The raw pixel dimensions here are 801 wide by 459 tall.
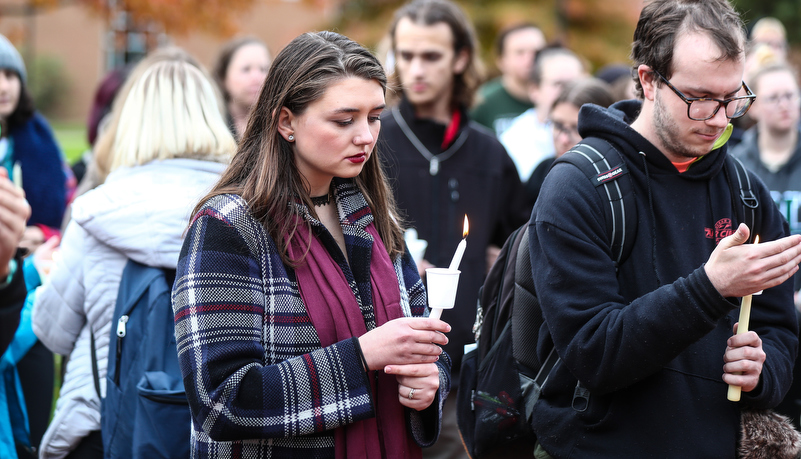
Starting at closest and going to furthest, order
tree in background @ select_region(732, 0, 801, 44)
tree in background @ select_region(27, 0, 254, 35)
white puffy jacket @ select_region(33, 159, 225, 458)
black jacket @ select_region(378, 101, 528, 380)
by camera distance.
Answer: white puffy jacket @ select_region(33, 159, 225, 458), black jacket @ select_region(378, 101, 528, 380), tree in background @ select_region(27, 0, 254, 35), tree in background @ select_region(732, 0, 801, 44)

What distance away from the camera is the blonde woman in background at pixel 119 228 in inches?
113

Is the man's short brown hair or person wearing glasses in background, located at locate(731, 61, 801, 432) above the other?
the man's short brown hair

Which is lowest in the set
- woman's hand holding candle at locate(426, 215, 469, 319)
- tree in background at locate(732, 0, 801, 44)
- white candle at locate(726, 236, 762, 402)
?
white candle at locate(726, 236, 762, 402)

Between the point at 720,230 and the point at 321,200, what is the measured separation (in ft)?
4.30

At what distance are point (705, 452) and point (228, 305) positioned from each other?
1494mm

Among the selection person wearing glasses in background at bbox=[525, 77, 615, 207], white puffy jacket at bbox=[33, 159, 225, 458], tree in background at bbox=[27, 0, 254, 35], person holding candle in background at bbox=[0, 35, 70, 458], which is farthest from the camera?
tree in background at bbox=[27, 0, 254, 35]

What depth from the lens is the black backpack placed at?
2.32 m

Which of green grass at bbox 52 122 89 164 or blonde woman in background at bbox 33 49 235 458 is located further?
green grass at bbox 52 122 89 164

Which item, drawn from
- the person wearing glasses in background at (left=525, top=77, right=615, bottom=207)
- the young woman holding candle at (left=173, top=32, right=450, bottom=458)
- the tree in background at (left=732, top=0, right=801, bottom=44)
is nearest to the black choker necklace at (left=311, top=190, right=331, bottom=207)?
the young woman holding candle at (left=173, top=32, right=450, bottom=458)

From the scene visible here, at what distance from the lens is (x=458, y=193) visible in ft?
13.3

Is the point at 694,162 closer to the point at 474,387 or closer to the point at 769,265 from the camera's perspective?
the point at 769,265

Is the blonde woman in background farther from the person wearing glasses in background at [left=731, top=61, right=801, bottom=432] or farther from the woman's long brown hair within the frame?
the person wearing glasses in background at [left=731, top=61, right=801, bottom=432]

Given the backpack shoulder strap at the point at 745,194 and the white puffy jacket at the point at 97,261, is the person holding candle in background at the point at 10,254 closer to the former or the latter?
the white puffy jacket at the point at 97,261

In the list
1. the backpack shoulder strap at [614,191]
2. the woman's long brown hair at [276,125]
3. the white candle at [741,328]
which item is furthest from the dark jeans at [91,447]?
the white candle at [741,328]
